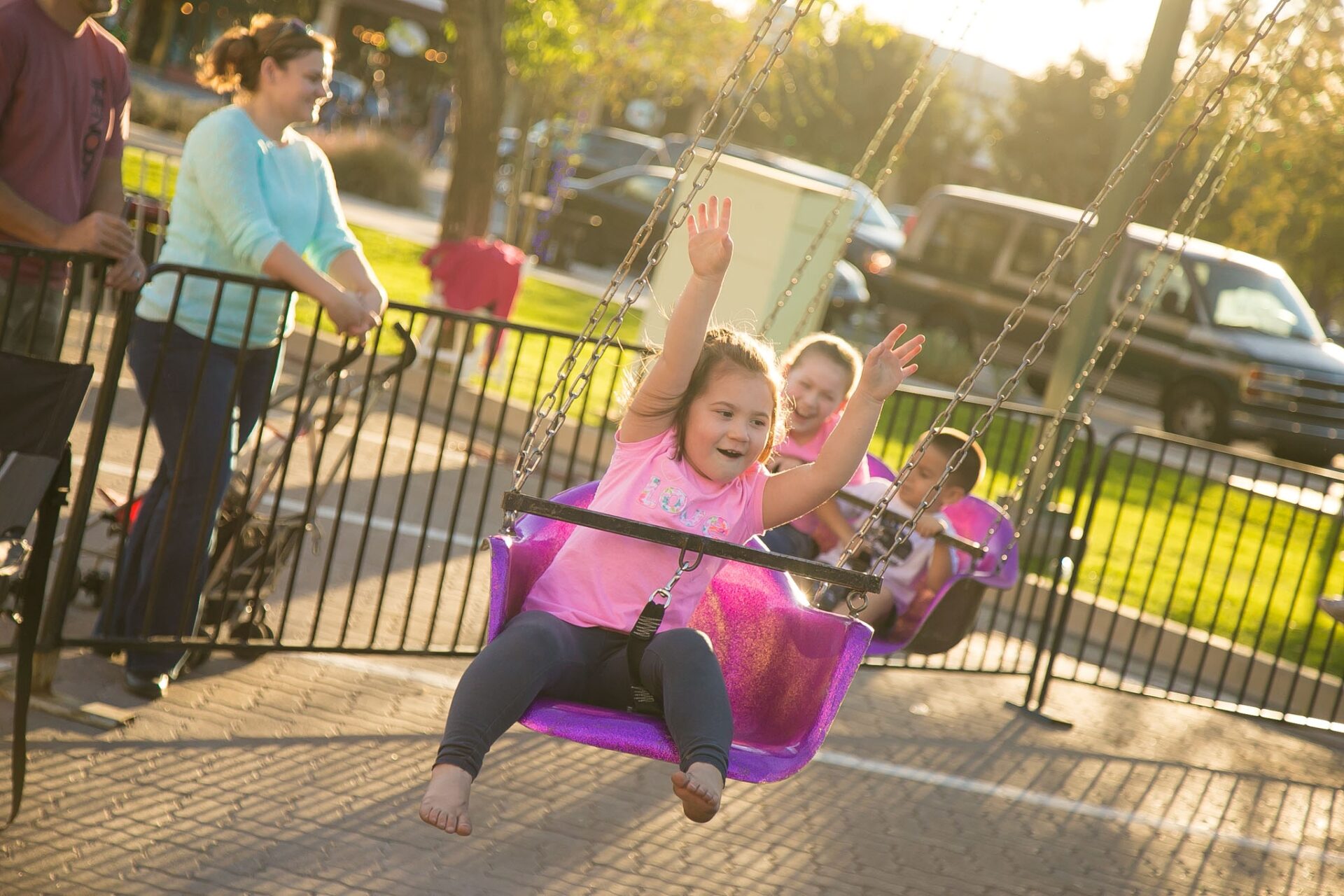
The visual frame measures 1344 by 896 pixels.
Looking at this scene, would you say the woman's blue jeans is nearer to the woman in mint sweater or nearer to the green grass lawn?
the woman in mint sweater

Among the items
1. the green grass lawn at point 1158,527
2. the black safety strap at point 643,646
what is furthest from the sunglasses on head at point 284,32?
the black safety strap at point 643,646

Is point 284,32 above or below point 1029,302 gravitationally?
above

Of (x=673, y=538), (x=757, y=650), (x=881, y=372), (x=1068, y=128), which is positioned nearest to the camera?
(x=673, y=538)

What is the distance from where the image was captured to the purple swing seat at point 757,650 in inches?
129

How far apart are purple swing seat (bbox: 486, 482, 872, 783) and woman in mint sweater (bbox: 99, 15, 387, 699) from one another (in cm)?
127

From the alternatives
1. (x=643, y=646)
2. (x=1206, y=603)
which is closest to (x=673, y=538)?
(x=643, y=646)

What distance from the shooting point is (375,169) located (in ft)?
78.2

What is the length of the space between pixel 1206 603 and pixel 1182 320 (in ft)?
23.9

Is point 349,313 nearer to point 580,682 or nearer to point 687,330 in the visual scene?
point 687,330

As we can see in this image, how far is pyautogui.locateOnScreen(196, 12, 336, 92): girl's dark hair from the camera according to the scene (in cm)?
438

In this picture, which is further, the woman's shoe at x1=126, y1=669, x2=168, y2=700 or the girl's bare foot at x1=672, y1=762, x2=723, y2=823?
the woman's shoe at x1=126, y1=669, x2=168, y2=700

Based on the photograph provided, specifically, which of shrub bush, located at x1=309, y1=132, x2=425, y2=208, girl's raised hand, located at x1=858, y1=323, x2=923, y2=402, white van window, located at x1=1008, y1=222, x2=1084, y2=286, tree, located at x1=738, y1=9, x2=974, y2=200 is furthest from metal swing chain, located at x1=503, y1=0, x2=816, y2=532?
tree, located at x1=738, y1=9, x2=974, y2=200

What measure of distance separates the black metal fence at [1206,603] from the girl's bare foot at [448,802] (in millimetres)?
3941

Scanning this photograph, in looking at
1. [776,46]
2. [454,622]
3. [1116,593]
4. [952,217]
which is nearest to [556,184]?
[952,217]
